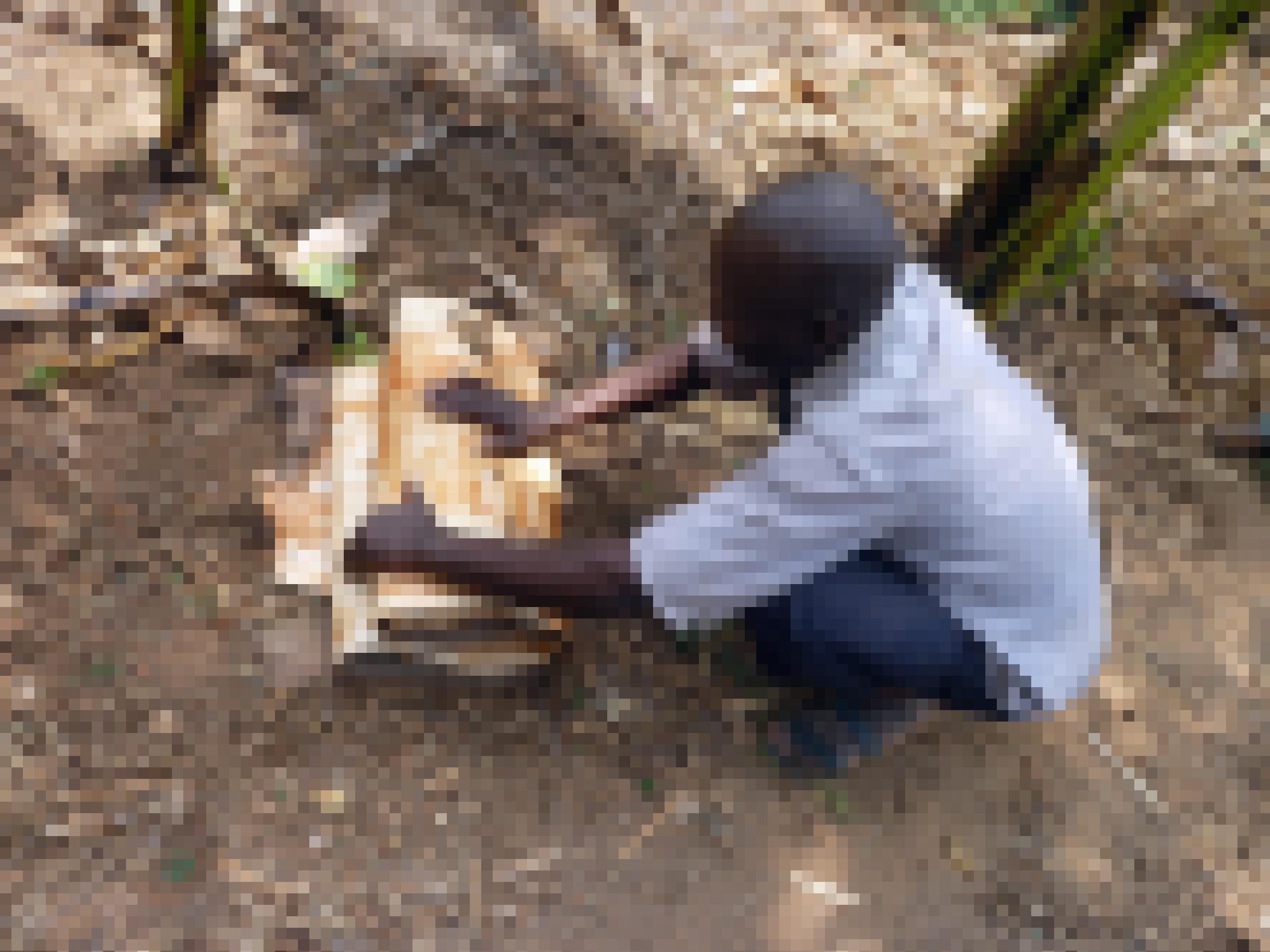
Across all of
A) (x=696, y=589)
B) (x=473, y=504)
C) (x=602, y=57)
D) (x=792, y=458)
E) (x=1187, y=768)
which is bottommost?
(x=1187, y=768)

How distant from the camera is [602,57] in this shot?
3.15 m

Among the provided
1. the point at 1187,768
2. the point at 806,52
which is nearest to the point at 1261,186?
the point at 806,52

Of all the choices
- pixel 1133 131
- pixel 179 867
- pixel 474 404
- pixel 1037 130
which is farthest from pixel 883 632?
pixel 1133 131

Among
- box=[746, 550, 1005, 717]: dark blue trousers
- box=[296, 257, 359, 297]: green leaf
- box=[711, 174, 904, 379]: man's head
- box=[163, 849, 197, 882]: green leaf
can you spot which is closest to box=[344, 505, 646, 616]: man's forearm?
box=[746, 550, 1005, 717]: dark blue trousers

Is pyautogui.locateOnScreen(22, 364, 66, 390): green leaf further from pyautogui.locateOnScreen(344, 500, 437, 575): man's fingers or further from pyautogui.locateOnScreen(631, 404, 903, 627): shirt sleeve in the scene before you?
pyautogui.locateOnScreen(631, 404, 903, 627): shirt sleeve

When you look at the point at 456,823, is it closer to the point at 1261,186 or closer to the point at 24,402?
the point at 24,402

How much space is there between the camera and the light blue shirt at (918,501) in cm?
149

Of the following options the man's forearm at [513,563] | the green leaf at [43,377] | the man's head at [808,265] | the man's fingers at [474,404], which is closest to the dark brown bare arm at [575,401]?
the man's fingers at [474,404]

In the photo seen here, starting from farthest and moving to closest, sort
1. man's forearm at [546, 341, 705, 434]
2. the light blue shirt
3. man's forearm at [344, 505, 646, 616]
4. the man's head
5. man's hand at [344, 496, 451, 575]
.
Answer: man's forearm at [546, 341, 705, 434] < man's hand at [344, 496, 451, 575] < man's forearm at [344, 505, 646, 616] < the light blue shirt < the man's head

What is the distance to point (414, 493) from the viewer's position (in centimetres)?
203

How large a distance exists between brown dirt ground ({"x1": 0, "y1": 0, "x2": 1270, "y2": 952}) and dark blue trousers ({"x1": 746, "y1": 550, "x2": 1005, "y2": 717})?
0.35m

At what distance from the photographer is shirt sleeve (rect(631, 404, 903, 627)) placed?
4.97ft

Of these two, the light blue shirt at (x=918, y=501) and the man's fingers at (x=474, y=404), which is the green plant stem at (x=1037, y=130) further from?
the man's fingers at (x=474, y=404)

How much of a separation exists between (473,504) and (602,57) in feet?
5.40
